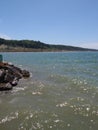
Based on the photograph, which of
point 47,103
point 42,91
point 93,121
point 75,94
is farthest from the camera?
Result: point 42,91

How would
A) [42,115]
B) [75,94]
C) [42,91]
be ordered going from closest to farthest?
1. [42,115]
2. [75,94]
3. [42,91]

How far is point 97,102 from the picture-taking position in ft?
60.3

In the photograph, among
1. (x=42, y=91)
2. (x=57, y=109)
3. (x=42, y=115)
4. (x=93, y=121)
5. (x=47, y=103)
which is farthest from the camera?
(x=42, y=91)

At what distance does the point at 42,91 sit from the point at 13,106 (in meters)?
5.93

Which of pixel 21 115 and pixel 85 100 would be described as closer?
pixel 21 115

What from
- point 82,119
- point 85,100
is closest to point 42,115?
point 82,119

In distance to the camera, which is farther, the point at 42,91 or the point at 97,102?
the point at 42,91

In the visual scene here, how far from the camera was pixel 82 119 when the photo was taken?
46.7 ft

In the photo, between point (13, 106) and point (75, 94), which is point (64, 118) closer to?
point (13, 106)

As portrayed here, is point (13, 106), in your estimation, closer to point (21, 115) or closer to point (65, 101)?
point (21, 115)

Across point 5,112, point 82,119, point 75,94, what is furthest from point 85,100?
point 5,112

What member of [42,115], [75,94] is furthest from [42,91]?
[42,115]

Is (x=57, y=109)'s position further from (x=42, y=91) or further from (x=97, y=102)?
(x=42, y=91)

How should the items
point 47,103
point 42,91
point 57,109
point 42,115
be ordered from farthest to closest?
point 42,91 → point 47,103 → point 57,109 → point 42,115
